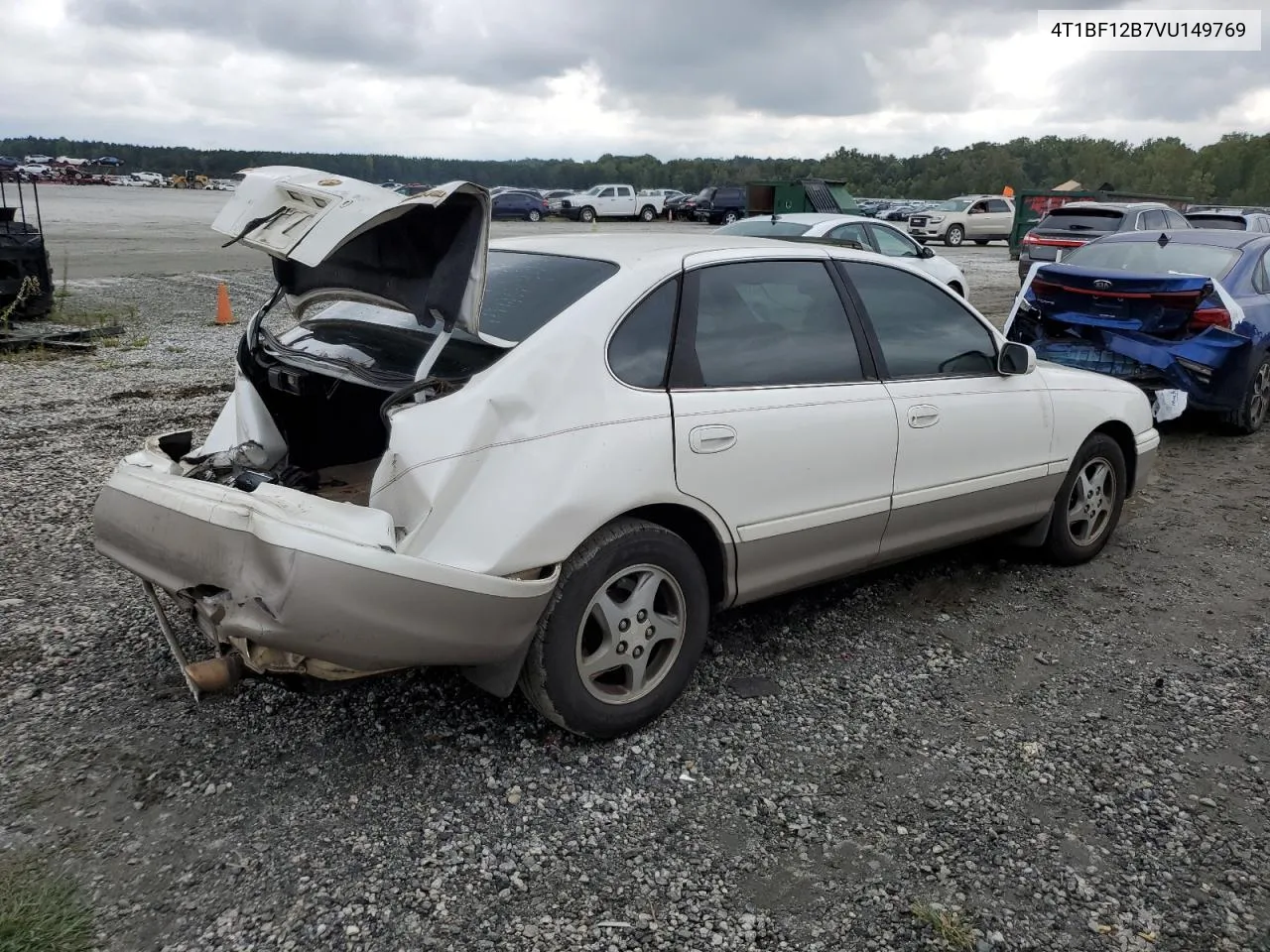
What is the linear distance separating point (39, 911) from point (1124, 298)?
7.33 metres

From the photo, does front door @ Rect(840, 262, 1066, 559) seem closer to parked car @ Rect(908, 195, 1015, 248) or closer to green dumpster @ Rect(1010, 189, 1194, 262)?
green dumpster @ Rect(1010, 189, 1194, 262)

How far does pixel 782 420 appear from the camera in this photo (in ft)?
11.4

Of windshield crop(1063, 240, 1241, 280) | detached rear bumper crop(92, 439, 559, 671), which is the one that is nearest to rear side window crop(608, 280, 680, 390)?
detached rear bumper crop(92, 439, 559, 671)

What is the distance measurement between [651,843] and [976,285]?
59.2 ft

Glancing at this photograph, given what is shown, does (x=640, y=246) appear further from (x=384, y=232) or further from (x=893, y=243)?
(x=893, y=243)

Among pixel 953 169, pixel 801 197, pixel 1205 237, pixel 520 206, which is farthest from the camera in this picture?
pixel 953 169

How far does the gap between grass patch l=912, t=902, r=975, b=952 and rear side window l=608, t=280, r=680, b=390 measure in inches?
66.1

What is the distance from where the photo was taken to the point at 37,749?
10.3ft

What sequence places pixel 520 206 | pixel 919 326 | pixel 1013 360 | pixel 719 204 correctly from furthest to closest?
pixel 520 206 < pixel 719 204 < pixel 1013 360 < pixel 919 326

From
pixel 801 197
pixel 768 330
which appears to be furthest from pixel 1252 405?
pixel 801 197

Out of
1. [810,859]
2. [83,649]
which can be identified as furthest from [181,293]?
[810,859]

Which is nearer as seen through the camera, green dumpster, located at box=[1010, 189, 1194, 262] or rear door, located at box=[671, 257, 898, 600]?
rear door, located at box=[671, 257, 898, 600]

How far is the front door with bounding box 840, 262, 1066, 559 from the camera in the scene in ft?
13.0

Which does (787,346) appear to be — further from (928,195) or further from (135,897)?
(928,195)
